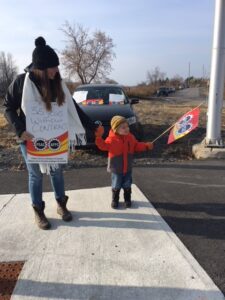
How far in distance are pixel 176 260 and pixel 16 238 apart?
163 cm

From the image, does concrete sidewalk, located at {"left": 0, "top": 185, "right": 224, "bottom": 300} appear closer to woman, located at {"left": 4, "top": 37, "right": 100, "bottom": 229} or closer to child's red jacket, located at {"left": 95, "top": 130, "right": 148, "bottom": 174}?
woman, located at {"left": 4, "top": 37, "right": 100, "bottom": 229}

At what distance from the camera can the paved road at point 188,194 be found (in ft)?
11.4

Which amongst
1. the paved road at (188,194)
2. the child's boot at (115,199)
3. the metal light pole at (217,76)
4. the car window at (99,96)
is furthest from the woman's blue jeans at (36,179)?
the car window at (99,96)

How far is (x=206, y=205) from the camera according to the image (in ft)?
15.0

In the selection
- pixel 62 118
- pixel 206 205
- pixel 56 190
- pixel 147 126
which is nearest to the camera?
pixel 62 118

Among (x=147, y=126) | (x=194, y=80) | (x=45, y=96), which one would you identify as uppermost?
(x=45, y=96)

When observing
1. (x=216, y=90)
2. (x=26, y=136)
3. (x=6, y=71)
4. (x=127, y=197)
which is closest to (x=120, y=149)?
(x=127, y=197)

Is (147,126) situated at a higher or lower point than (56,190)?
lower

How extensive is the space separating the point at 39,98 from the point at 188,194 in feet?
8.07

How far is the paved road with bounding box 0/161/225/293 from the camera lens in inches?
137

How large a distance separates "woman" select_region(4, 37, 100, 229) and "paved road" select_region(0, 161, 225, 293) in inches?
56.6

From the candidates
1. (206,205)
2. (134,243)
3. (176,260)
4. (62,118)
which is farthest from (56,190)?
(206,205)

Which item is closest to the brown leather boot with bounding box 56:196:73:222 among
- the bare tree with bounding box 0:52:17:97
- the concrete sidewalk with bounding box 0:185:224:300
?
the concrete sidewalk with bounding box 0:185:224:300

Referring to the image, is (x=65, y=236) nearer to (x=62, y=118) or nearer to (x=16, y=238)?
(x=16, y=238)
